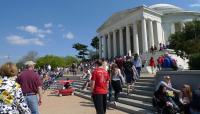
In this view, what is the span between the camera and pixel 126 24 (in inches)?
2638

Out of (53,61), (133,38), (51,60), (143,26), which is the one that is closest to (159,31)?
(133,38)

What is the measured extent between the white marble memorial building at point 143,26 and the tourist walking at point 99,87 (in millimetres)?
48746

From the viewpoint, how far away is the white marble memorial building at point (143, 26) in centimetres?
6256

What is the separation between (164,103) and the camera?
11.5 m

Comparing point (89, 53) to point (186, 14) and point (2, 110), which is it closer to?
point (186, 14)

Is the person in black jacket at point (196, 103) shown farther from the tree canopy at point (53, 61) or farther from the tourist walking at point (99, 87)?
the tree canopy at point (53, 61)

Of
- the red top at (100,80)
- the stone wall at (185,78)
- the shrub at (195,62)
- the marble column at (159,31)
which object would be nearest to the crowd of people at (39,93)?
the red top at (100,80)

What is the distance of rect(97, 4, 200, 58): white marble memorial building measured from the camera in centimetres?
6256

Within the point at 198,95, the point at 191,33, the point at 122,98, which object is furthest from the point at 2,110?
the point at 191,33

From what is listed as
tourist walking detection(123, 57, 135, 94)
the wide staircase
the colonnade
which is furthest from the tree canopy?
tourist walking detection(123, 57, 135, 94)

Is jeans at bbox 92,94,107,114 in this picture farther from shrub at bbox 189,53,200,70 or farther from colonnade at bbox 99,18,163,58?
colonnade at bbox 99,18,163,58

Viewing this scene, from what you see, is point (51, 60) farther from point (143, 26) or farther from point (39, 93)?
point (39, 93)

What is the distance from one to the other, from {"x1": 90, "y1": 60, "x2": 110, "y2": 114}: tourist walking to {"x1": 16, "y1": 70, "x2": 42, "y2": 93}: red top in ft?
6.20

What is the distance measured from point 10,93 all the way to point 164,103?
6765 mm
